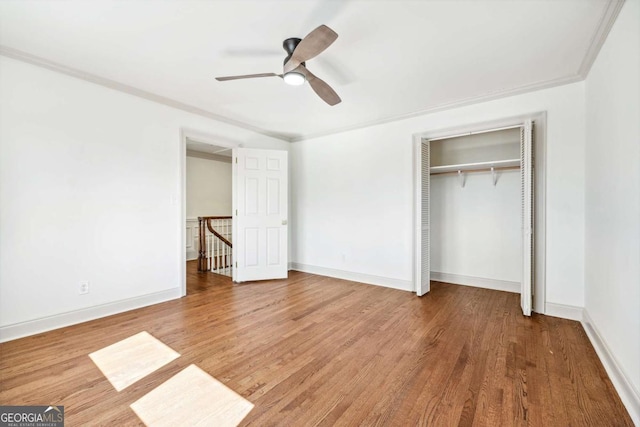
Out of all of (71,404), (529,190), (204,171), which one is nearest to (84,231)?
(71,404)

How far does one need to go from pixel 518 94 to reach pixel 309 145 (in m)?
3.17

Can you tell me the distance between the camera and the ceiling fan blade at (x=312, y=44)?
1.75 m

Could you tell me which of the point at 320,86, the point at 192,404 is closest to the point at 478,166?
the point at 320,86

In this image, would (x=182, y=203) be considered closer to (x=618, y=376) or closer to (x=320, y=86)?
(x=320, y=86)

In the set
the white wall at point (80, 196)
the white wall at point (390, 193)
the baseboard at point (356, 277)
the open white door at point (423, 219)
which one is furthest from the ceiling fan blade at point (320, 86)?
the baseboard at point (356, 277)

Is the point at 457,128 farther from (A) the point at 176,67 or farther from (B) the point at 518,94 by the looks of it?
(A) the point at 176,67

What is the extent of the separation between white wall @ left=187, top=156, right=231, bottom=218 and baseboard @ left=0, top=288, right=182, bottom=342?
342 cm

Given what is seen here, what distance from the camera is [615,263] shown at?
6.23 feet

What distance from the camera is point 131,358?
83.4 inches

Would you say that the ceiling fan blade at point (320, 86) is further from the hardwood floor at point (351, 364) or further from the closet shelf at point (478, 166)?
the hardwood floor at point (351, 364)

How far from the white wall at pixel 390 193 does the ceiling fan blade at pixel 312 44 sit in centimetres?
231

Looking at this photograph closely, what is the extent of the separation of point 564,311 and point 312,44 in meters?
3.59

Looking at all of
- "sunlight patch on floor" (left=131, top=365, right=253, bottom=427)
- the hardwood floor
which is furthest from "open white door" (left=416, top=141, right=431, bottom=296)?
"sunlight patch on floor" (left=131, top=365, right=253, bottom=427)

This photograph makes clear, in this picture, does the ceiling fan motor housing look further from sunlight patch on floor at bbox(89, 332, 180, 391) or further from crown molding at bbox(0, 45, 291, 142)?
sunlight patch on floor at bbox(89, 332, 180, 391)
